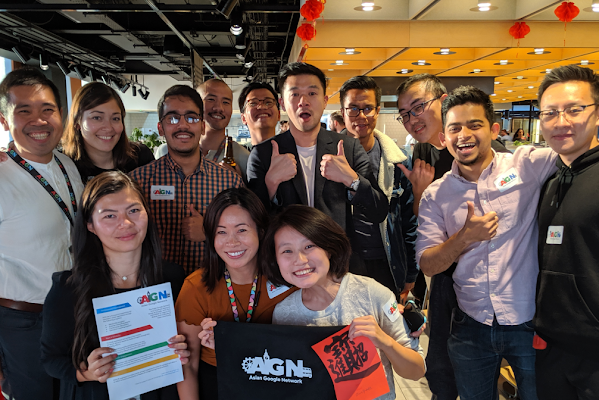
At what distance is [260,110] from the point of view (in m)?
3.37

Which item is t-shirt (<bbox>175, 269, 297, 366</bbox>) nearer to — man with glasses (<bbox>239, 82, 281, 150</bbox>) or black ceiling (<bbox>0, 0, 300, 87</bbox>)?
man with glasses (<bbox>239, 82, 281, 150</bbox>)

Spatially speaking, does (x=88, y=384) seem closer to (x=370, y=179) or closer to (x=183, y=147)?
(x=183, y=147)

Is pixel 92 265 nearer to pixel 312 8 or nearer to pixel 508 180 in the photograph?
pixel 508 180

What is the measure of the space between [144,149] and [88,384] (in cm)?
169

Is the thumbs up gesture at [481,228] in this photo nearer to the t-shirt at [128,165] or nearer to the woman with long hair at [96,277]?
the woman with long hair at [96,277]

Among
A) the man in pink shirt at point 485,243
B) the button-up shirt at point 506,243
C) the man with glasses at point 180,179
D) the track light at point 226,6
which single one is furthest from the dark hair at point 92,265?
the track light at point 226,6

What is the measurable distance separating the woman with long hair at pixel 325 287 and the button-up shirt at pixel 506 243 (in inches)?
19.6

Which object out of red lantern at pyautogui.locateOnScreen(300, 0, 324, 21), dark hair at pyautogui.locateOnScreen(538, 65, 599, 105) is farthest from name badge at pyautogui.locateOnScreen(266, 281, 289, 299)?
red lantern at pyautogui.locateOnScreen(300, 0, 324, 21)

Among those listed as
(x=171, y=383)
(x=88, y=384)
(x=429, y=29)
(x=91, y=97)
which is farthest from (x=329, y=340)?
(x=429, y=29)

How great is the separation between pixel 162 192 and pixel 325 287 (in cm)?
119

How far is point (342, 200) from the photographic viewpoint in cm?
212

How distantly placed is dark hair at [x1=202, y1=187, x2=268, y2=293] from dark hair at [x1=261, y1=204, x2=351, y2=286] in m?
0.09

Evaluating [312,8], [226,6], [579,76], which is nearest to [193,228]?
[579,76]

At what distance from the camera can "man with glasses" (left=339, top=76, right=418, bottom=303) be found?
2.44 meters
